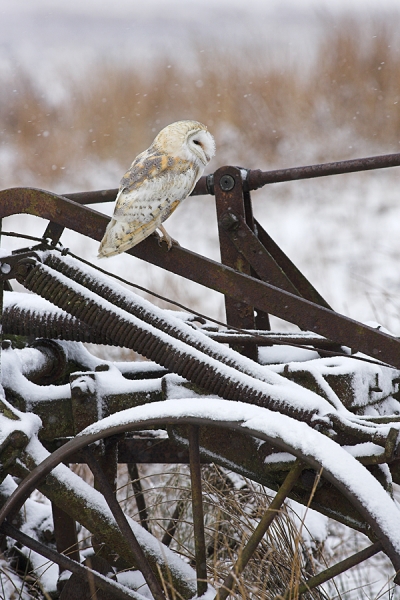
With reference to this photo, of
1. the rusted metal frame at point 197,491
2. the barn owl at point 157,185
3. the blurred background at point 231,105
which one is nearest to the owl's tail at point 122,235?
the barn owl at point 157,185

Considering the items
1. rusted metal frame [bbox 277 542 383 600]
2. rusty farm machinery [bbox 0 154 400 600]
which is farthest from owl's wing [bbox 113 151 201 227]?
rusted metal frame [bbox 277 542 383 600]

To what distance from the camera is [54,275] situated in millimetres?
2273

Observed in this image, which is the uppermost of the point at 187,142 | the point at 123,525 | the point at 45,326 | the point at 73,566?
the point at 187,142

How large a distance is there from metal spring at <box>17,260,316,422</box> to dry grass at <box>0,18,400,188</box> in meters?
8.08

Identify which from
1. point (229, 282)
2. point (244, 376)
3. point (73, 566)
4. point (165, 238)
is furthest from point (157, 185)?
point (73, 566)

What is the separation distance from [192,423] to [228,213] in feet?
3.50

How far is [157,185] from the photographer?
7.27 ft

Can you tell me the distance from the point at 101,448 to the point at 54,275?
1.78 feet

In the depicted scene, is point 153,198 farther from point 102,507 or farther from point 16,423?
point 102,507

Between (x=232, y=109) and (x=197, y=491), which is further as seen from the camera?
(x=232, y=109)

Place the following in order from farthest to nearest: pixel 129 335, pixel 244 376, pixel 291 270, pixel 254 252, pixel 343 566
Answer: pixel 291 270, pixel 254 252, pixel 129 335, pixel 244 376, pixel 343 566

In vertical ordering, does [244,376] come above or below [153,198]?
below

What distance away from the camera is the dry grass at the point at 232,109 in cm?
1034

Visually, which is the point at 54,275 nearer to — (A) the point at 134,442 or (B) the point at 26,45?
(A) the point at 134,442
